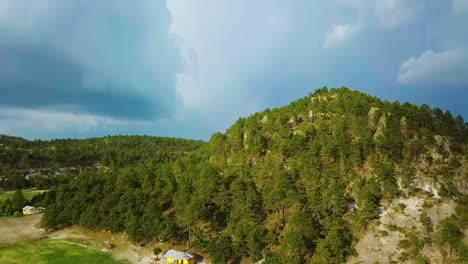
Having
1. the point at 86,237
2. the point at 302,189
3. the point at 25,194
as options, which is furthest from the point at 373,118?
the point at 25,194

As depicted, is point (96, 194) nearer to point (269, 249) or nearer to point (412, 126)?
point (269, 249)

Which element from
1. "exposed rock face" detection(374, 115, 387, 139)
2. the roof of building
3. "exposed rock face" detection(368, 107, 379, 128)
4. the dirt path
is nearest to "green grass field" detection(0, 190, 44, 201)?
the dirt path

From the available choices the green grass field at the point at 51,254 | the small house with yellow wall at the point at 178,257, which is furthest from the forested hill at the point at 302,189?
the green grass field at the point at 51,254

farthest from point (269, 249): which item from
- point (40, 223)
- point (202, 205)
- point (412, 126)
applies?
point (40, 223)

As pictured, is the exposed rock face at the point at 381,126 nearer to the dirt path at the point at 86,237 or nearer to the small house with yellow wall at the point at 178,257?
the small house with yellow wall at the point at 178,257

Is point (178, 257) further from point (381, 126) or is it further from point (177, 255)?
point (381, 126)
